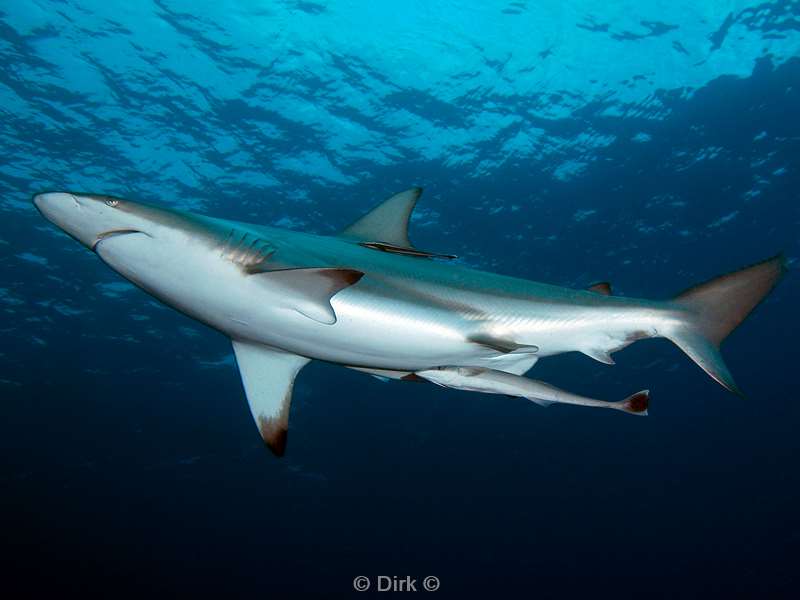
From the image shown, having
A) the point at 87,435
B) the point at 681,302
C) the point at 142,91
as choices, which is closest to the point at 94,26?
the point at 142,91

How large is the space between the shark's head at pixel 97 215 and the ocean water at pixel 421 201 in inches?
381

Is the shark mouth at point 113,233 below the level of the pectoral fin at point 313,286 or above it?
above

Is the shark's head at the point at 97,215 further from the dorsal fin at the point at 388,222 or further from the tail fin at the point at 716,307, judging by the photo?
the tail fin at the point at 716,307

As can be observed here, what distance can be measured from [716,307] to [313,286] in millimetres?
3134

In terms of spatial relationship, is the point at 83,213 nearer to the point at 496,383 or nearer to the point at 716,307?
the point at 496,383

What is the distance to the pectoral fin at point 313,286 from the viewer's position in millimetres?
2641

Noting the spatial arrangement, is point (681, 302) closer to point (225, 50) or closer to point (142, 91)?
point (225, 50)

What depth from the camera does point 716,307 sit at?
3799 millimetres

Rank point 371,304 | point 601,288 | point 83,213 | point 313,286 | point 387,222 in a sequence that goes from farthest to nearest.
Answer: point 387,222, point 601,288, point 371,304, point 313,286, point 83,213

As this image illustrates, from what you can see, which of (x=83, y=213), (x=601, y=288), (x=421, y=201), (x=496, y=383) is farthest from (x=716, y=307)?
(x=421, y=201)

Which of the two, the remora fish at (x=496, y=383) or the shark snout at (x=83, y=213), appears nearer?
the shark snout at (x=83, y=213)

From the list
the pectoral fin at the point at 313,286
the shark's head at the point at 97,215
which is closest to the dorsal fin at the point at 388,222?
the pectoral fin at the point at 313,286

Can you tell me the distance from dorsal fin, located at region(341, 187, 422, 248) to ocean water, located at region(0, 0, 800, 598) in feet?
27.0

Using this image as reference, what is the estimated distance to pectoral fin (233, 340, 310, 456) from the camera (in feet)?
12.4
